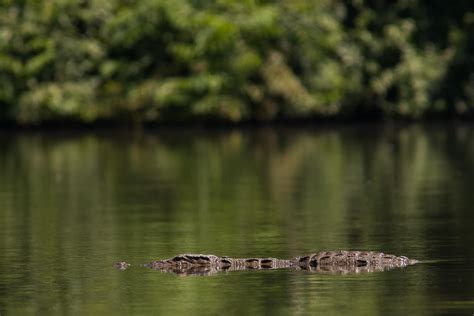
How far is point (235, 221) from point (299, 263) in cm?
585

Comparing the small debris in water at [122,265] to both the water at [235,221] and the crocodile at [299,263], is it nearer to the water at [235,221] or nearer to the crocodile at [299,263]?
the crocodile at [299,263]

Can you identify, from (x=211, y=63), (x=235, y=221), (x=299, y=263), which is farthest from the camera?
(x=211, y=63)

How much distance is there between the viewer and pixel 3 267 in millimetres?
17328

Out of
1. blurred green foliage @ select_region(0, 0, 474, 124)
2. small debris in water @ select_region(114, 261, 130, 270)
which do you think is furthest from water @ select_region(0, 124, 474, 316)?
blurred green foliage @ select_region(0, 0, 474, 124)

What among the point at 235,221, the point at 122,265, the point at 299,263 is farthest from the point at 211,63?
the point at 299,263

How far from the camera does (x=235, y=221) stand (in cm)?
2247

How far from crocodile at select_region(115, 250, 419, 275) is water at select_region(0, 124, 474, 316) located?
25 centimetres

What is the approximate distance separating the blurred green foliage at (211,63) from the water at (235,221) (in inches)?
342

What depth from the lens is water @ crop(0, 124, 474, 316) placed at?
48.1 feet

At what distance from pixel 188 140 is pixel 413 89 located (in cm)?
1137

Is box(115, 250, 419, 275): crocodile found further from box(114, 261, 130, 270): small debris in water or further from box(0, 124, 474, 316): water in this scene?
box(0, 124, 474, 316): water

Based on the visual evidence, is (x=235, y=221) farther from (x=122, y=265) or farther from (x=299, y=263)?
(x=299, y=263)

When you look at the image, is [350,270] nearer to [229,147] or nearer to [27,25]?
[229,147]

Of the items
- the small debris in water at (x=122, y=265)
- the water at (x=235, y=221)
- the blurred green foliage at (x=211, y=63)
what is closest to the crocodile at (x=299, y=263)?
the small debris in water at (x=122, y=265)
